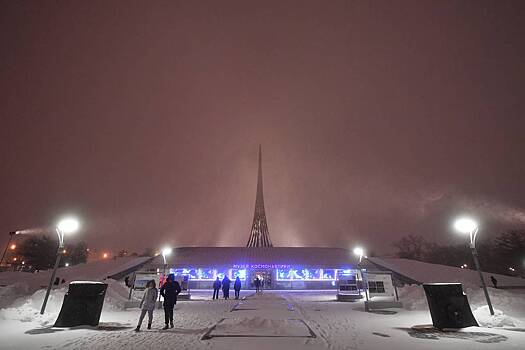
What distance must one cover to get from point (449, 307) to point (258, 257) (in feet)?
98.3

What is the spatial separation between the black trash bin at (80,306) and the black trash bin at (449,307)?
10.8m

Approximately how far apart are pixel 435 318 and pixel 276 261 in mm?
28137

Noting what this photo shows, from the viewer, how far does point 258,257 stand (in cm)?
3791

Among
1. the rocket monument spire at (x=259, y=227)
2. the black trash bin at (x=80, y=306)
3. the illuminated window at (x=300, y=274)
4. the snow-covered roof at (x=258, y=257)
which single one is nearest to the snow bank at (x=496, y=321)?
the black trash bin at (x=80, y=306)

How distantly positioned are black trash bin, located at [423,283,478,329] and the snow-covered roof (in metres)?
27.4

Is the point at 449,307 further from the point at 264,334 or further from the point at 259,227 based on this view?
the point at 259,227

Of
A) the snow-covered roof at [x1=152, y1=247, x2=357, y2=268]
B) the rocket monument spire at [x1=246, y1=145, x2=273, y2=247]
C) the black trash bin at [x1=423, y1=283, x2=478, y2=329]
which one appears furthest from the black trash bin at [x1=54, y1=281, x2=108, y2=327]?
the rocket monument spire at [x1=246, y1=145, x2=273, y2=247]

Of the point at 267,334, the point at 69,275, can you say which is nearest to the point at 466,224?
the point at 267,334

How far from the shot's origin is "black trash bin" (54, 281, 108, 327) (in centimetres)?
935

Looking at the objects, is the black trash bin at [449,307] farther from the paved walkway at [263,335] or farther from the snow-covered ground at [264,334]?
the paved walkway at [263,335]

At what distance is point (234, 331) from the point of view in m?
8.90

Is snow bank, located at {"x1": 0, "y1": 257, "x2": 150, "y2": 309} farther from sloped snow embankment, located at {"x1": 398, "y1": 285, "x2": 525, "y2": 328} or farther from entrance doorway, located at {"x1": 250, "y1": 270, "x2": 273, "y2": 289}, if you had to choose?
sloped snow embankment, located at {"x1": 398, "y1": 285, "x2": 525, "y2": 328}

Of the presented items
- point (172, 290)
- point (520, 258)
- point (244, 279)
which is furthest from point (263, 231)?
point (172, 290)

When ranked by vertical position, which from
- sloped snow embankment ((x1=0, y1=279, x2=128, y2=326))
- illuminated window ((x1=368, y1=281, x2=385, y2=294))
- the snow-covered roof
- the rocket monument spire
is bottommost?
sloped snow embankment ((x1=0, y1=279, x2=128, y2=326))
